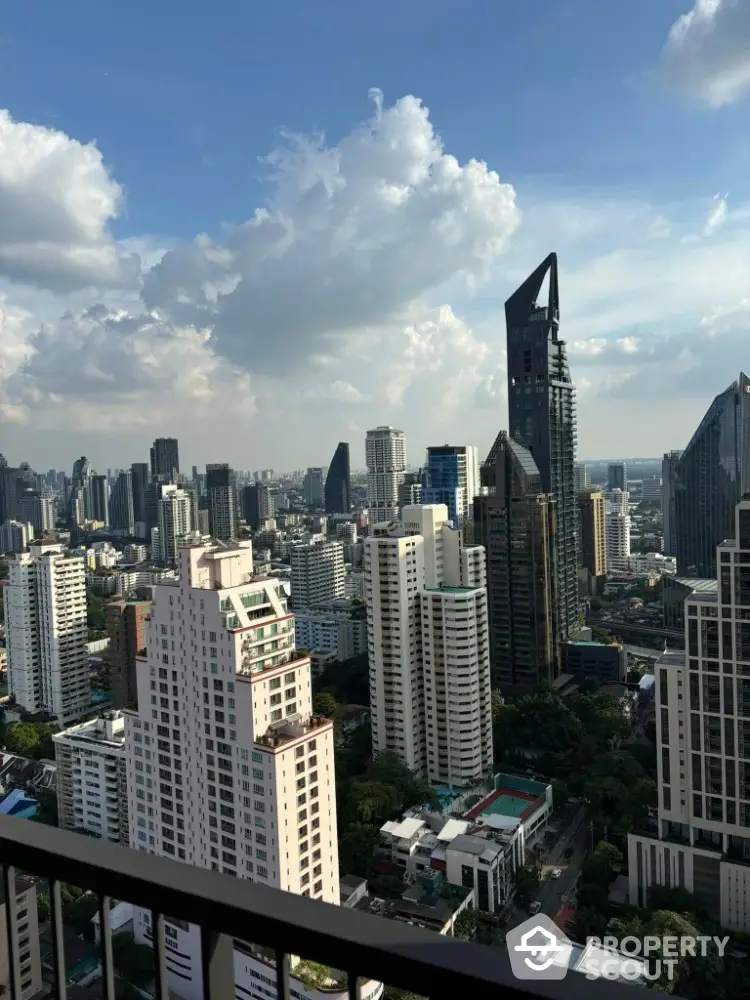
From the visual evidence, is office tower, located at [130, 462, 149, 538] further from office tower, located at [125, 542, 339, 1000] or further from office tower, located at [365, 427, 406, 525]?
office tower, located at [125, 542, 339, 1000]

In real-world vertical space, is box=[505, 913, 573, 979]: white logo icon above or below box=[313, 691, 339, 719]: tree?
above

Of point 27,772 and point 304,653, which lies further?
point 27,772

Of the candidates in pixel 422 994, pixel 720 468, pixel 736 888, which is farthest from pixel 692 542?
pixel 422 994

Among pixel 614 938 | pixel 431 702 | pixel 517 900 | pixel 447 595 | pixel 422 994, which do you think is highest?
pixel 422 994

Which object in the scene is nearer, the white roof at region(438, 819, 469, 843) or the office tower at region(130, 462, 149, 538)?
the white roof at region(438, 819, 469, 843)

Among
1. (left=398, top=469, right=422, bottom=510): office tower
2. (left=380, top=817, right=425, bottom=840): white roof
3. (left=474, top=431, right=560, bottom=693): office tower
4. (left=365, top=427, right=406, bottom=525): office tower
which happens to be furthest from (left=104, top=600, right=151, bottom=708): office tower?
(left=365, top=427, right=406, bottom=525): office tower

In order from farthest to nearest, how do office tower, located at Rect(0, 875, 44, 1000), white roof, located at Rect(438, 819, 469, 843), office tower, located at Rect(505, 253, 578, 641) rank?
1. office tower, located at Rect(505, 253, 578, 641)
2. white roof, located at Rect(438, 819, 469, 843)
3. office tower, located at Rect(0, 875, 44, 1000)

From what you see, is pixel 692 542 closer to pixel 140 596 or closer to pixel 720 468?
pixel 720 468
